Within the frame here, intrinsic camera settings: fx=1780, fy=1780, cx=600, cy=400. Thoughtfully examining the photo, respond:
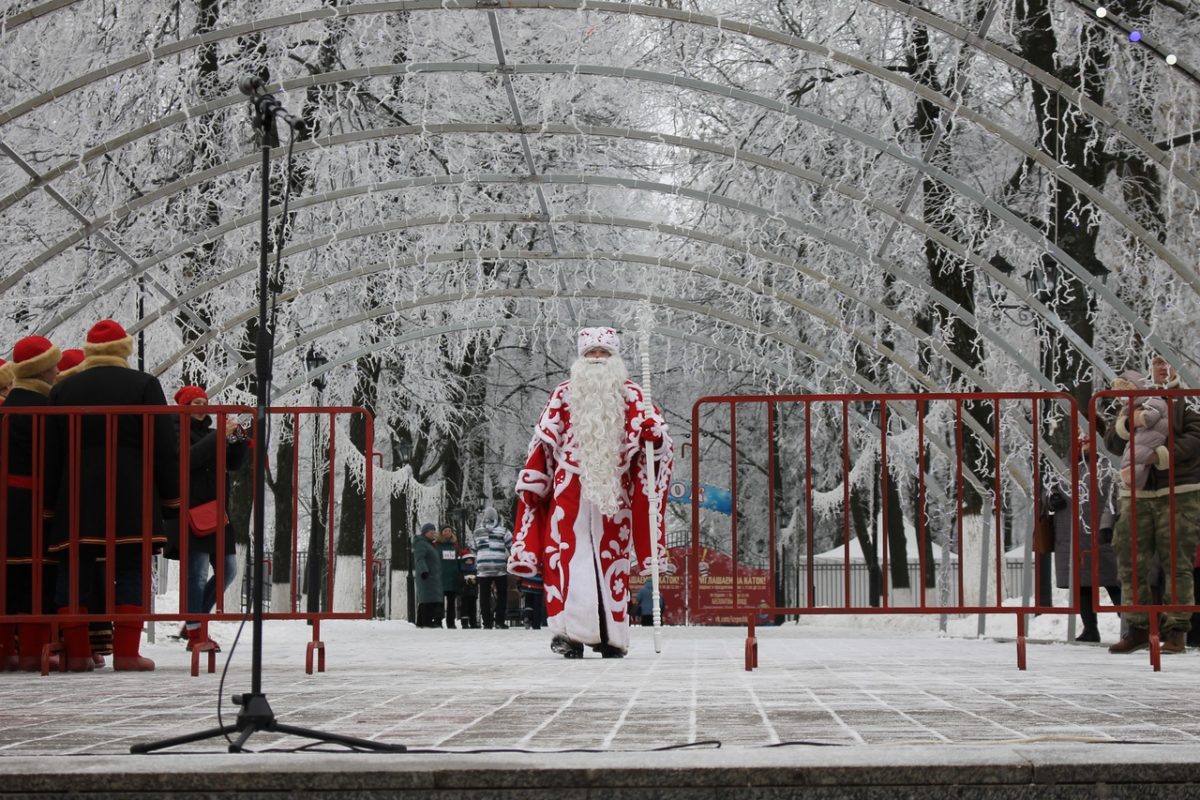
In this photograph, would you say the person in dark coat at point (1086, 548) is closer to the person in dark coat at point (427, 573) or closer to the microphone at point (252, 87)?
the microphone at point (252, 87)

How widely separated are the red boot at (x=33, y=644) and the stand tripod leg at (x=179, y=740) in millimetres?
5431

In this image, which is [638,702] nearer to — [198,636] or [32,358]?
[198,636]

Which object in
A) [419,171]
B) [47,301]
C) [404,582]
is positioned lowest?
[404,582]

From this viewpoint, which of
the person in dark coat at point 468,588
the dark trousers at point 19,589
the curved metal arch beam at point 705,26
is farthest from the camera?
the person in dark coat at point 468,588

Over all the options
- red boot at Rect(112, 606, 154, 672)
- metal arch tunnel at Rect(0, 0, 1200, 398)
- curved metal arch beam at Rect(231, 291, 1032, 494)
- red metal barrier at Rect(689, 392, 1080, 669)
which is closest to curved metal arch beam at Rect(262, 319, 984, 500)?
curved metal arch beam at Rect(231, 291, 1032, 494)

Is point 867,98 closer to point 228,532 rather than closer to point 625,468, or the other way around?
point 625,468

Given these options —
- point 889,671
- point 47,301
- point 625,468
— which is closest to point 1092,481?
point 889,671

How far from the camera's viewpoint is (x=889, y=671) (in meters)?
9.84

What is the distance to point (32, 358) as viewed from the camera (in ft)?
36.0

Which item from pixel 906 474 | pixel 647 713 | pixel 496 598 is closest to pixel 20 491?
pixel 647 713

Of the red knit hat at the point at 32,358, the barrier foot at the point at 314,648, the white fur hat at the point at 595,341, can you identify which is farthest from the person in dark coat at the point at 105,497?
the white fur hat at the point at 595,341

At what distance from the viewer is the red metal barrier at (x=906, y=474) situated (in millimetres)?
10078

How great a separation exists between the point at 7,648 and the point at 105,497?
1.32m

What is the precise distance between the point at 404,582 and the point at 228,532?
72.3 ft
